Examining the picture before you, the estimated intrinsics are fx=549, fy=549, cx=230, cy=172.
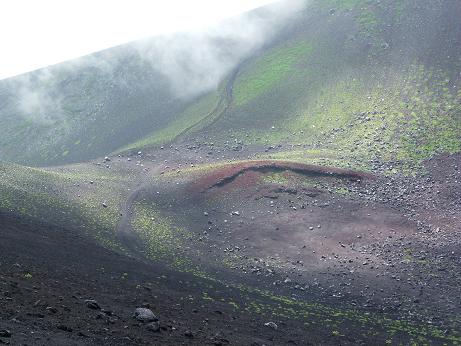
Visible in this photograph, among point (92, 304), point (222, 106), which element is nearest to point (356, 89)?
point (222, 106)

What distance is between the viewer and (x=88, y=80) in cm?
10662

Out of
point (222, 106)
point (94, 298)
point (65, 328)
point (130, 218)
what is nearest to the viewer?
point (65, 328)

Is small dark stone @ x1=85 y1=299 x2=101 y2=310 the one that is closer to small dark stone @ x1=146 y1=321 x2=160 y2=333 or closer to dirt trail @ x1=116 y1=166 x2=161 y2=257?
small dark stone @ x1=146 y1=321 x2=160 y2=333

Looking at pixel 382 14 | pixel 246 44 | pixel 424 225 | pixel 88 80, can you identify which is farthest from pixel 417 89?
pixel 88 80

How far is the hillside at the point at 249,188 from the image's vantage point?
3184 cm

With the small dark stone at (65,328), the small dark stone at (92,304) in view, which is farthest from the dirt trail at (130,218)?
the small dark stone at (65,328)

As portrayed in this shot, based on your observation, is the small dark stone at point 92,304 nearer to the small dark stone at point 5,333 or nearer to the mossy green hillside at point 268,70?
the small dark stone at point 5,333

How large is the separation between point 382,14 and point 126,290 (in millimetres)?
80686

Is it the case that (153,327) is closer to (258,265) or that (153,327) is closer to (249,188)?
(258,265)

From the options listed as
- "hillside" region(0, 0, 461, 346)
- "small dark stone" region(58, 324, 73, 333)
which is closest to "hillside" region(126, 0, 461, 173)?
"hillside" region(0, 0, 461, 346)

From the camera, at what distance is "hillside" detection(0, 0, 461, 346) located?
31844 mm

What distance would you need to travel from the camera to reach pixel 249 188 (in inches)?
2254

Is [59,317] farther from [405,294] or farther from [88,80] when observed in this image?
[88,80]

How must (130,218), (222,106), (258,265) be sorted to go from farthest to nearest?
(222,106)
(130,218)
(258,265)
